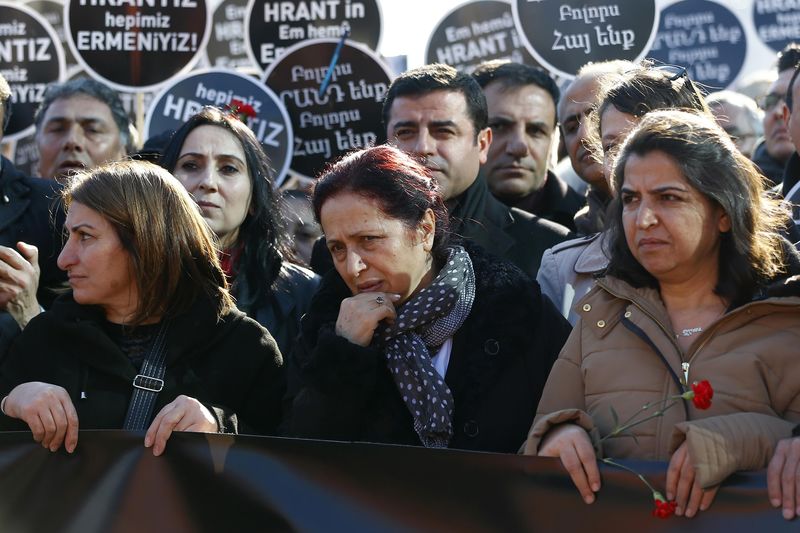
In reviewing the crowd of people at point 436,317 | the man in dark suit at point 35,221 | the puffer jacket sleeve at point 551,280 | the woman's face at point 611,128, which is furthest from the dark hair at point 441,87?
the man in dark suit at point 35,221

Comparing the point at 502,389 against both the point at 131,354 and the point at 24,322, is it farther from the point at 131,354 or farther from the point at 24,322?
the point at 24,322

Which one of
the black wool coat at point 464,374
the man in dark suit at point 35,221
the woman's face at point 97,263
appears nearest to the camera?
the black wool coat at point 464,374

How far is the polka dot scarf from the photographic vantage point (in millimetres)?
3617

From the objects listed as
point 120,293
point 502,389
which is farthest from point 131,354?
point 502,389

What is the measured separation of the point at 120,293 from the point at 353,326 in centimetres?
81

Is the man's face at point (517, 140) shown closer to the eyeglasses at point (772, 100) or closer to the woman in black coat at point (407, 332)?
the eyeglasses at point (772, 100)

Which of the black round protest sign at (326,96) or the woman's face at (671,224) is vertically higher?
the woman's face at (671,224)

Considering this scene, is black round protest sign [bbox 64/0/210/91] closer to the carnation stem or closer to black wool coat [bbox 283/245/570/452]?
→ black wool coat [bbox 283/245/570/452]

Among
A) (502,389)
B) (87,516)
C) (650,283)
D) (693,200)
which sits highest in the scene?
(693,200)

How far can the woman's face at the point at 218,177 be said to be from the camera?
195 inches


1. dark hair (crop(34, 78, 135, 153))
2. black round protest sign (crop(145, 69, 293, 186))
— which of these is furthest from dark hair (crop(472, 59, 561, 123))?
dark hair (crop(34, 78, 135, 153))

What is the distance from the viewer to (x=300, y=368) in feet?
12.3

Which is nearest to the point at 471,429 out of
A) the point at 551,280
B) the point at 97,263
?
the point at 551,280

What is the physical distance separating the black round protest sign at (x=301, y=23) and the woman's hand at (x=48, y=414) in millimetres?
3719
